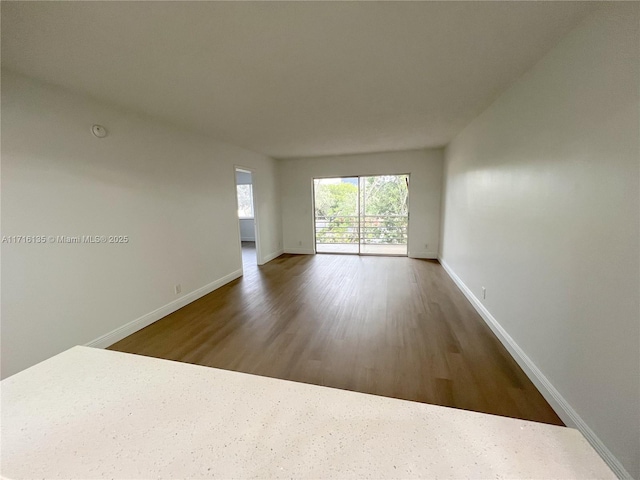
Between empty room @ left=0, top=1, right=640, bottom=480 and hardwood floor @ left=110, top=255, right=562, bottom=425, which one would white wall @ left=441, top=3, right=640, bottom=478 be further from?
hardwood floor @ left=110, top=255, right=562, bottom=425

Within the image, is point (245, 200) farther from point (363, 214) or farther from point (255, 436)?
point (255, 436)

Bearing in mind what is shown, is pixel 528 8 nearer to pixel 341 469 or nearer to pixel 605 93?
pixel 605 93

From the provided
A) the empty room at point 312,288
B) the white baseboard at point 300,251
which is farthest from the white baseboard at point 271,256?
the empty room at point 312,288

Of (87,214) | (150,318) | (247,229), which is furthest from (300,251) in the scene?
(87,214)

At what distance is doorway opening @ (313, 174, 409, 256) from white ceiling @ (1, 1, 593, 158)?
3.16 metres

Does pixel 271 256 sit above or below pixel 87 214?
below

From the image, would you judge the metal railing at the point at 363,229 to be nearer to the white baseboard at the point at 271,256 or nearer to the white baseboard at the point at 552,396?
the white baseboard at the point at 271,256

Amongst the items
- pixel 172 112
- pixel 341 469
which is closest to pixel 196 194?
pixel 172 112

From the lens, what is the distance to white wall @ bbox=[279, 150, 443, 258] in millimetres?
5250

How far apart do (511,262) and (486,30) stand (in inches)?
66.4

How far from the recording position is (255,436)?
1.86 ft

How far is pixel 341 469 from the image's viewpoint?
0.49 m

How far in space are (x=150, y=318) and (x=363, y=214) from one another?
15.6 ft

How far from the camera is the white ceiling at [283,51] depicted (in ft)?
4.22
